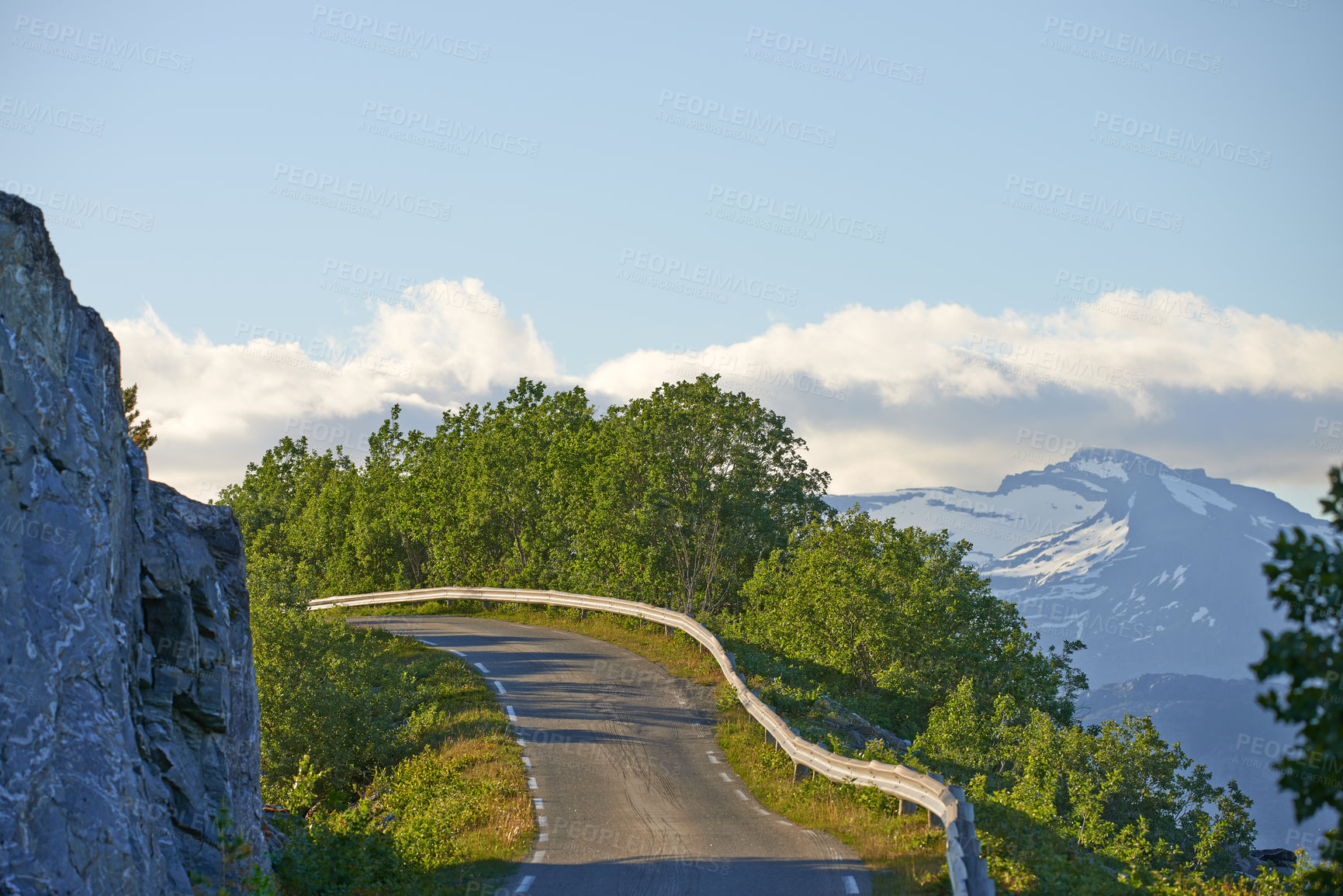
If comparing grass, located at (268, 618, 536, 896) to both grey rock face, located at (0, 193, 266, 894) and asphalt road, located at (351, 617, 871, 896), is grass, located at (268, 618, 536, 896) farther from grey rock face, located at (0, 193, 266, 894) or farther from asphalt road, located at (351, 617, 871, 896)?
grey rock face, located at (0, 193, 266, 894)

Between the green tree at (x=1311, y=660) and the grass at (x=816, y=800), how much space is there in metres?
6.85

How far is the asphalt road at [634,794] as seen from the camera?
1396 cm

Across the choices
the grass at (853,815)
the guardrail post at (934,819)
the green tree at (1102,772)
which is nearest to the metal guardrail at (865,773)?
the guardrail post at (934,819)

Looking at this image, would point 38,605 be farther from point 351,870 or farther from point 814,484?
point 814,484

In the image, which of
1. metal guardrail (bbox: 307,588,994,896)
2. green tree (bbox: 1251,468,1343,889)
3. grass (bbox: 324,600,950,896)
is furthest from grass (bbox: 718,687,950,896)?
green tree (bbox: 1251,468,1343,889)

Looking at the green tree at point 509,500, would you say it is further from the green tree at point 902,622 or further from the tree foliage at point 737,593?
the green tree at point 902,622

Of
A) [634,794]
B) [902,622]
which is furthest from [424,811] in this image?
[902,622]

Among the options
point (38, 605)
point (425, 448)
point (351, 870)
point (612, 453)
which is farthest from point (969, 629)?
point (425, 448)

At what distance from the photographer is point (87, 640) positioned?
9688 mm

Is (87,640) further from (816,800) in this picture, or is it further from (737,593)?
(737,593)

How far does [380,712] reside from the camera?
2381 centimetres

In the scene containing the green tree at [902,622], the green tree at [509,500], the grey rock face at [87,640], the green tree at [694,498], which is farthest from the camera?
the green tree at [509,500]

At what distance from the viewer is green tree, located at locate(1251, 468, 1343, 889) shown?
6.31 m

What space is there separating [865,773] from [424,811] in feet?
26.1
